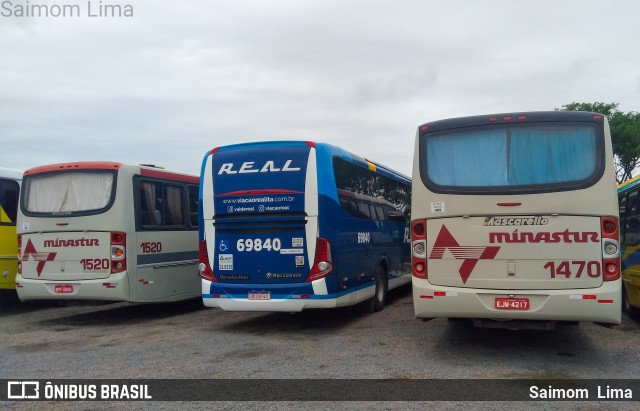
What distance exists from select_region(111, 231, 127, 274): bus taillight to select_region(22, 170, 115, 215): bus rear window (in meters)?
0.55

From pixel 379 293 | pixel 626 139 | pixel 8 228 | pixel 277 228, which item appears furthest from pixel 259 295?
pixel 626 139

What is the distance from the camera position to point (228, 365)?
24.3 feet

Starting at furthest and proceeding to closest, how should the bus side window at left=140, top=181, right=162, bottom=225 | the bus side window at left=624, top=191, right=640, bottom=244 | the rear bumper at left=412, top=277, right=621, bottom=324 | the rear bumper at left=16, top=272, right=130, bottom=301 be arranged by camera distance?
the bus side window at left=140, top=181, right=162, bottom=225 → the rear bumper at left=16, top=272, right=130, bottom=301 → the bus side window at left=624, top=191, right=640, bottom=244 → the rear bumper at left=412, top=277, right=621, bottom=324

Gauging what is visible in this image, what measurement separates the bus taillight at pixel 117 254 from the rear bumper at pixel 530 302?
549cm

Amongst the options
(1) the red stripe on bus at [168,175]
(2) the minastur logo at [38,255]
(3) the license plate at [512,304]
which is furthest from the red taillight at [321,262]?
(2) the minastur logo at [38,255]

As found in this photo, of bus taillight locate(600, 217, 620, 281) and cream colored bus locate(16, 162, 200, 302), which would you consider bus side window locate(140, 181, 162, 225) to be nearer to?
cream colored bus locate(16, 162, 200, 302)

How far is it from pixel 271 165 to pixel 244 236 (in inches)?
47.5

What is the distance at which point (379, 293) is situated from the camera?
12.0 metres

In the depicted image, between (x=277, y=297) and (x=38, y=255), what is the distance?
15.7 feet

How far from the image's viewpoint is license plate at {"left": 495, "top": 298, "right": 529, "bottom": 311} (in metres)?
7.18

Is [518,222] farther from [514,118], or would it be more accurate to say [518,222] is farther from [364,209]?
[364,209]

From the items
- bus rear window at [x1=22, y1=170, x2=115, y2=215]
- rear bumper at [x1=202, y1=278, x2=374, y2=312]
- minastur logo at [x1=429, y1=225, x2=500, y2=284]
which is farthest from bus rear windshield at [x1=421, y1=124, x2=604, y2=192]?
bus rear window at [x1=22, y1=170, x2=115, y2=215]

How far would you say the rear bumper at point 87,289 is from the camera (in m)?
10.6

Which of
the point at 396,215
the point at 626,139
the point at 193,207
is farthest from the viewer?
the point at 626,139
